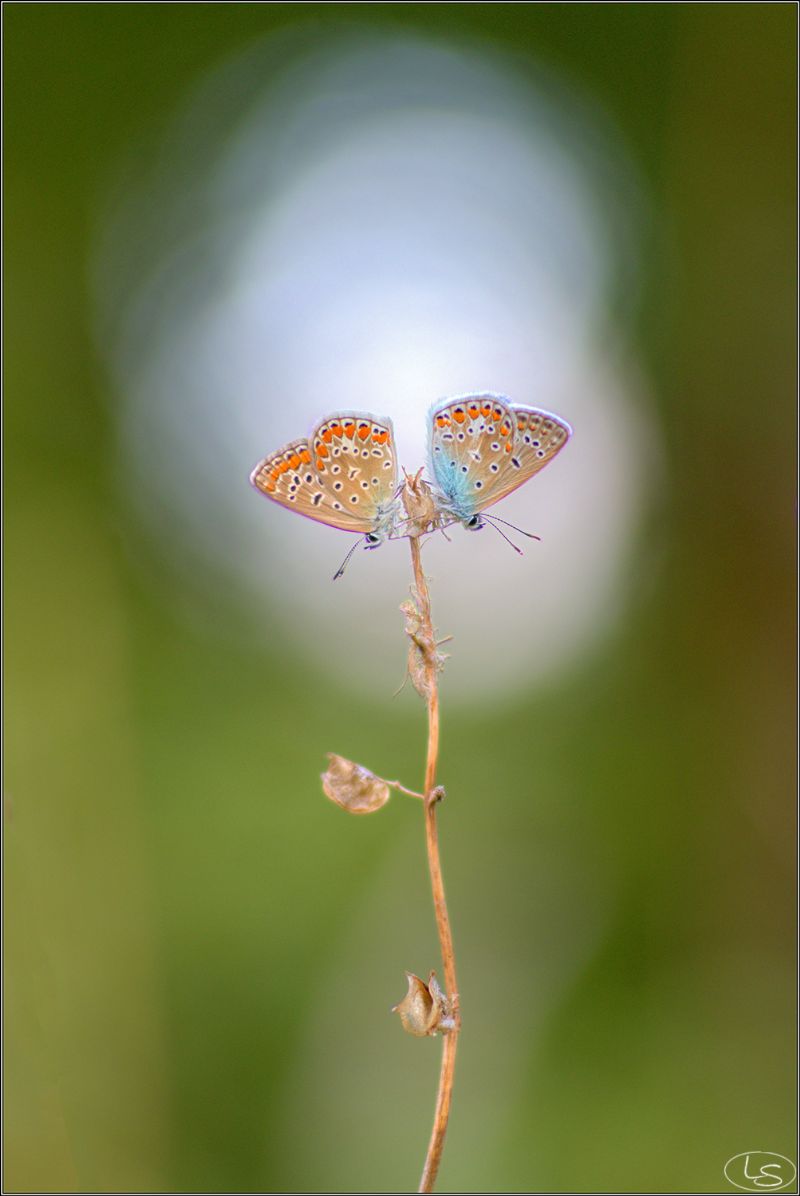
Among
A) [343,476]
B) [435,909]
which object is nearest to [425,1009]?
[435,909]

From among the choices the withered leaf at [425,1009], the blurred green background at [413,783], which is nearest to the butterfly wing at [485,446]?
the withered leaf at [425,1009]

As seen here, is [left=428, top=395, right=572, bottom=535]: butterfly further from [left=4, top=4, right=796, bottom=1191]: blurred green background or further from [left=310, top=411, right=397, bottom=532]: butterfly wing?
[left=4, top=4, right=796, bottom=1191]: blurred green background

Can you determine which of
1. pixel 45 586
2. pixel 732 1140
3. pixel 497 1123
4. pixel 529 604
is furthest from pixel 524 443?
pixel 45 586

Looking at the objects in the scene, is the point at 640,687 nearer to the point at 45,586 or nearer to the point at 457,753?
the point at 457,753

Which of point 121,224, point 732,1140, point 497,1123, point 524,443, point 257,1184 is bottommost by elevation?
point 257,1184
